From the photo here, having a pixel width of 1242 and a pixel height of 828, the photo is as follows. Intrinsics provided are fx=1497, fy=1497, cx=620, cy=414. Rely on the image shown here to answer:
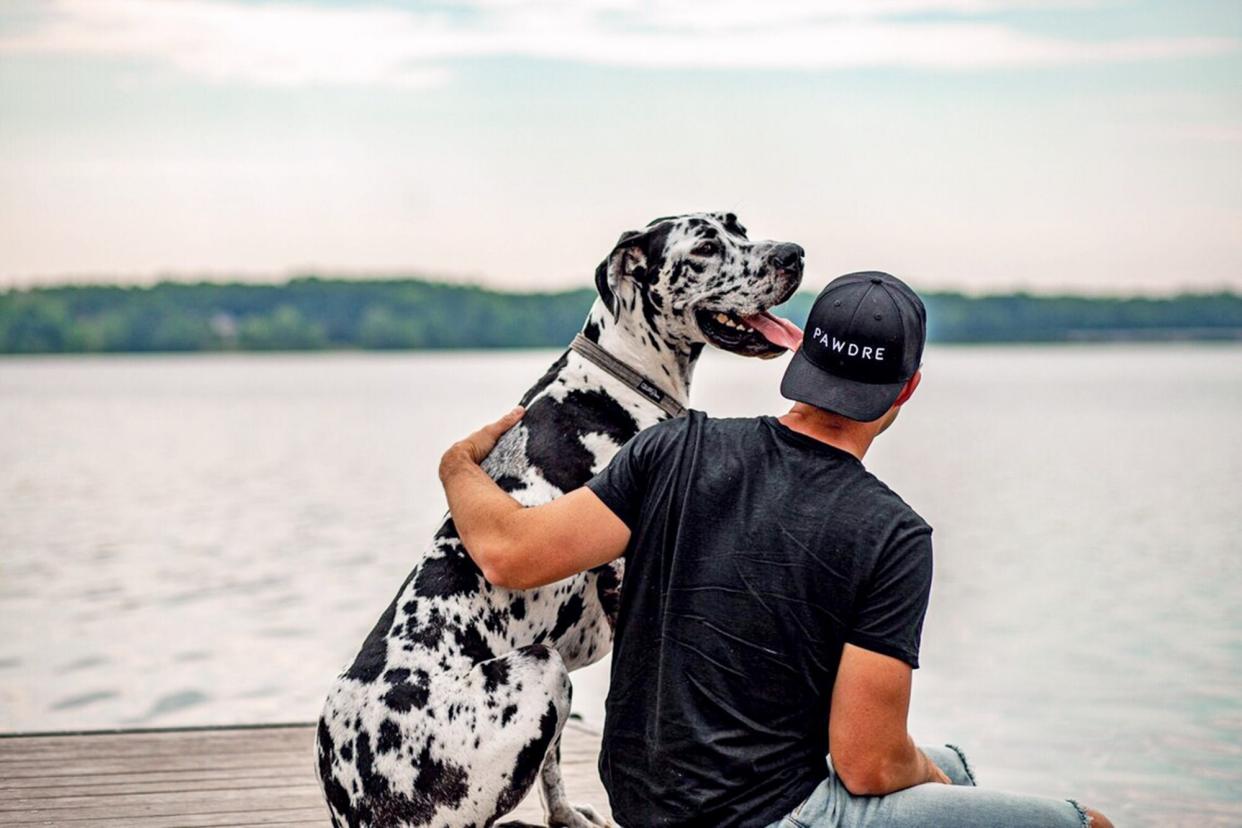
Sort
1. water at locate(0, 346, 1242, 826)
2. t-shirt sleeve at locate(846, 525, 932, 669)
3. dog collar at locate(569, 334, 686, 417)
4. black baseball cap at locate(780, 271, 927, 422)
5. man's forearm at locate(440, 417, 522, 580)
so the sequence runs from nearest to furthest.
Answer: t-shirt sleeve at locate(846, 525, 932, 669), black baseball cap at locate(780, 271, 927, 422), man's forearm at locate(440, 417, 522, 580), dog collar at locate(569, 334, 686, 417), water at locate(0, 346, 1242, 826)

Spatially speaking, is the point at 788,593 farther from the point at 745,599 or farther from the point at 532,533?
the point at 532,533

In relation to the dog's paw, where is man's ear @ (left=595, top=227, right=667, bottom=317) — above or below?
above

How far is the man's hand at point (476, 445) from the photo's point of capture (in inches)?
145

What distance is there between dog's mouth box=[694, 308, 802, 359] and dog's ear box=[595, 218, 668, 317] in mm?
227

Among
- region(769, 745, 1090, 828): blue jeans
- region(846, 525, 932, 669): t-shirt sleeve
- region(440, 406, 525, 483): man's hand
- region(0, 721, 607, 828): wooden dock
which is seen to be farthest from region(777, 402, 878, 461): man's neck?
region(0, 721, 607, 828): wooden dock

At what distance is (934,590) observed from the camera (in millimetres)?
14039

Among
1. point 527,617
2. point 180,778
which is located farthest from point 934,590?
point 527,617

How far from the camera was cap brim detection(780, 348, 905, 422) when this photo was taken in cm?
312

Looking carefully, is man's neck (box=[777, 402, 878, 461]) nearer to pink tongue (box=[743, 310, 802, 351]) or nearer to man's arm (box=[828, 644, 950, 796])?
man's arm (box=[828, 644, 950, 796])

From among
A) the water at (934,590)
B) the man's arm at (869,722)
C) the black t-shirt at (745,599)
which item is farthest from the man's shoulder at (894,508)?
the water at (934,590)

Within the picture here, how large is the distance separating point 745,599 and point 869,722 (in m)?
0.35

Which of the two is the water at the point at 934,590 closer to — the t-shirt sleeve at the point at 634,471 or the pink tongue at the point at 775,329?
the pink tongue at the point at 775,329

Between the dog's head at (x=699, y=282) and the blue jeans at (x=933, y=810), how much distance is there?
1.78m

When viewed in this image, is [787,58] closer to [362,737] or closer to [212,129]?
[212,129]
